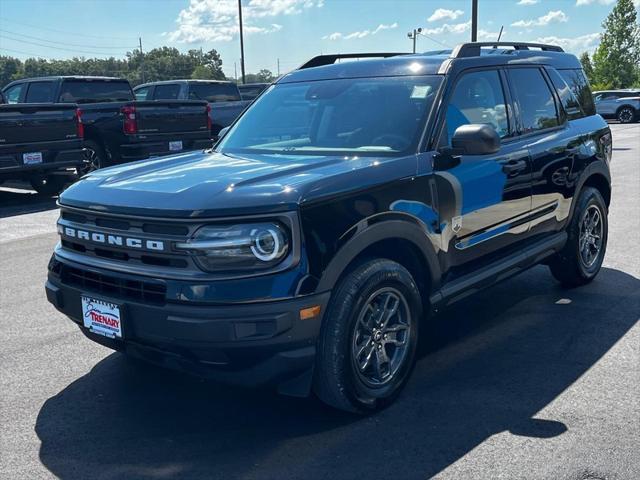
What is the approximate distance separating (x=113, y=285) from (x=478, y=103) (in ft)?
8.55

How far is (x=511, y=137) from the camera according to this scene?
497cm

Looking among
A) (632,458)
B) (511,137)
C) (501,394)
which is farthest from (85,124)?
(632,458)

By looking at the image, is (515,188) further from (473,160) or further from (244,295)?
(244,295)

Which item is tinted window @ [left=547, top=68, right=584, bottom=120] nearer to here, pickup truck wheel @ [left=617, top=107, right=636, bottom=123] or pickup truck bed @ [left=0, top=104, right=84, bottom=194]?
pickup truck bed @ [left=0, top=104, right=84, bottom=194]

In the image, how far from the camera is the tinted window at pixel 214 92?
1709cm

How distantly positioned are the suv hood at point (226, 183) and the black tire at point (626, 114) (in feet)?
107

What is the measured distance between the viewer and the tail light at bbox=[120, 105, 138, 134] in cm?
1302

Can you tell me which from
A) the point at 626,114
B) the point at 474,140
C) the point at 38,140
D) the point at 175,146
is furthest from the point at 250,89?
the point at 474,140

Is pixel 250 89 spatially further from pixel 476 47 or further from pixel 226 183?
pixel 226 183

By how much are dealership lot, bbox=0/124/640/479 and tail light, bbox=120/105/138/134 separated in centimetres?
793

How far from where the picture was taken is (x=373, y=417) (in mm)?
3855

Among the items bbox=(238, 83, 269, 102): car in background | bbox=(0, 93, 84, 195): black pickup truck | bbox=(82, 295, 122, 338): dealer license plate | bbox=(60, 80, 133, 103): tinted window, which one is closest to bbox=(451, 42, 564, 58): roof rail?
bbox=(82, 295, 122, 338): dealer license plate

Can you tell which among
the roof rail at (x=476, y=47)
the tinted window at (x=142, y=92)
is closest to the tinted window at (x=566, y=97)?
the roof rail at (x=476, y=47)

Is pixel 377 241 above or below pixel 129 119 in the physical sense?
below
